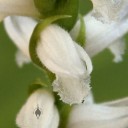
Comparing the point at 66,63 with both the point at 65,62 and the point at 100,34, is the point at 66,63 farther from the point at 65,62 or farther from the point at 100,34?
the point at 100,34

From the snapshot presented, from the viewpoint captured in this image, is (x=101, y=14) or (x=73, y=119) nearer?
(x=101, y=14)

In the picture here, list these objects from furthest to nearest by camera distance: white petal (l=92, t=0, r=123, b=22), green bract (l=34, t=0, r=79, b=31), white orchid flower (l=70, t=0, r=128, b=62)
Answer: white orchid flower (l=70, t=0, r=128, b=62) → green bract (l=34, t=0, r=79, b=31) → white petal (l=92, t=0, r=123, b=22)

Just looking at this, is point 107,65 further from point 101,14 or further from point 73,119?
point 101,14

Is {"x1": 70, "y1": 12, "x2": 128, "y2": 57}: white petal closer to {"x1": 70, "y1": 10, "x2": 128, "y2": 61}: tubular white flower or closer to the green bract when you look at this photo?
{"x1": 70, "y1": 10, "x2": 128, "y2": 61}: tubular white flower

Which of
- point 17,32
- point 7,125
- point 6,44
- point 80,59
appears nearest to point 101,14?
point 80,59

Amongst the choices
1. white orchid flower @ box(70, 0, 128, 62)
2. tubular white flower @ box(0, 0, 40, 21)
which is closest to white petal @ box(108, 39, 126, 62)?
white orchid flower @ box(70, 0, 128, 62)

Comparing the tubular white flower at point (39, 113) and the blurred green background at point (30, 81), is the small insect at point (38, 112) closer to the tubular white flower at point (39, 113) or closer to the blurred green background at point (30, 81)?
the tubular white flower at point (39, 113)
